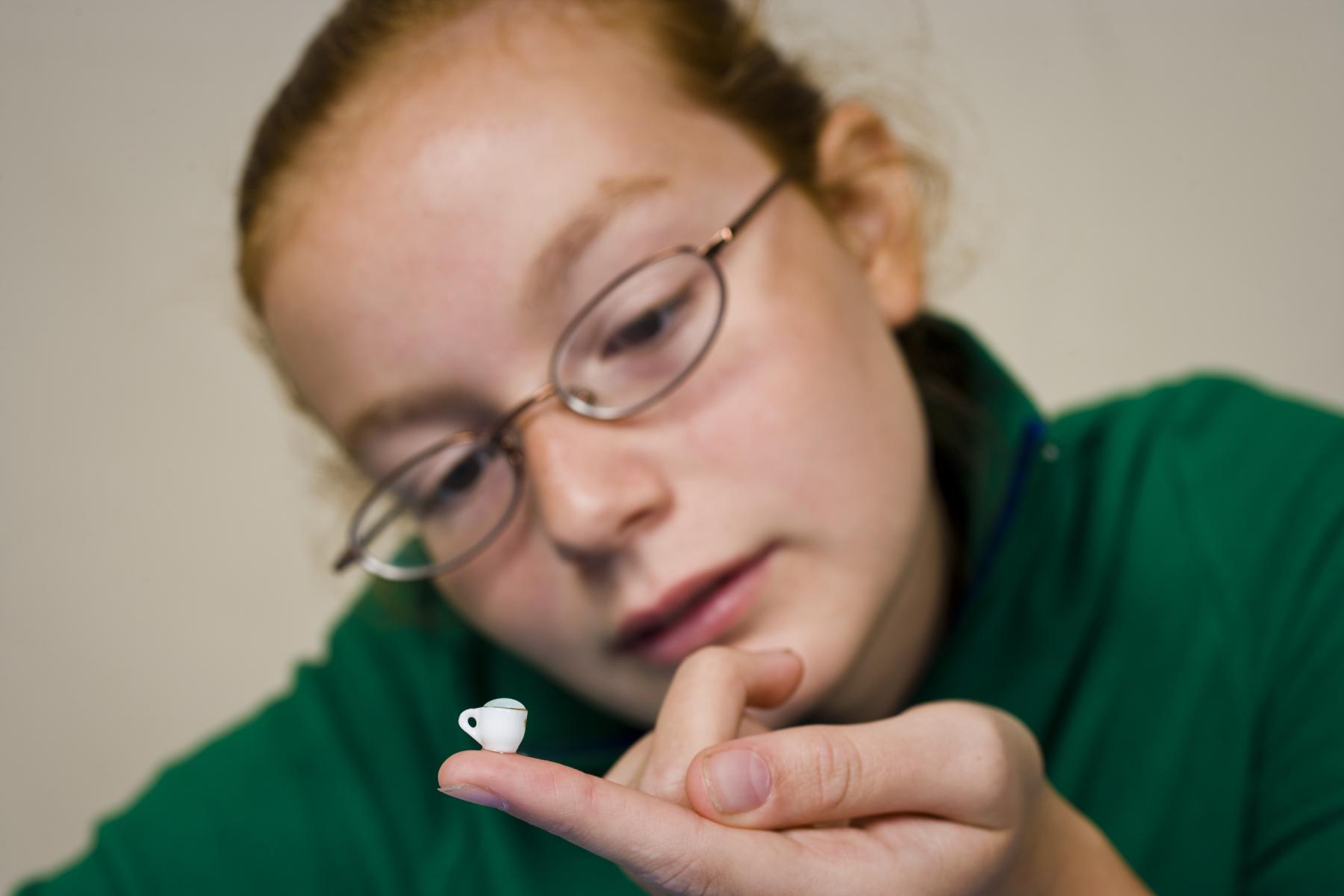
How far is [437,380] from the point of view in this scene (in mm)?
669

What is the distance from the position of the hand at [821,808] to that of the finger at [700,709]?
29 millimetres

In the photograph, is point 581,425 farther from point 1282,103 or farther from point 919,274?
point 1282,103

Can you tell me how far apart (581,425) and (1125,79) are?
3.12 ft

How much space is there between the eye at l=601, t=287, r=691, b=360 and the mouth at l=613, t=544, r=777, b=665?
0.15 metres

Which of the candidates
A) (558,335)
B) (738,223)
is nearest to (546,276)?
(558,335)

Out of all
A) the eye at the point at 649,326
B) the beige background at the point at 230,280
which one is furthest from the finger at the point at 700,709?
the beige background at the point at 230,280

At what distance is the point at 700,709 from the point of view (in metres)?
0.46

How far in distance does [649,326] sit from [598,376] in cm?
5

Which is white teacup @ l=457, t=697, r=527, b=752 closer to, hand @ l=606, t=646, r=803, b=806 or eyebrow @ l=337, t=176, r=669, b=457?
hand @ l=606, t=646, r=803, b=806

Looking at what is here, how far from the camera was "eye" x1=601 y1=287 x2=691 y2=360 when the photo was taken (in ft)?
2.21

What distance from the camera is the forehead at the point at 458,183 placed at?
25.5 inches

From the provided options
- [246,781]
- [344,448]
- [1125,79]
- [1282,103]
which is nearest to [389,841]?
[246,781]

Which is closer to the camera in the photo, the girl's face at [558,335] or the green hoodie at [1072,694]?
the girl's face at [558,335]

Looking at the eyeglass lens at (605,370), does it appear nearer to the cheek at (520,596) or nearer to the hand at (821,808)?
the cheek at (520,596)
